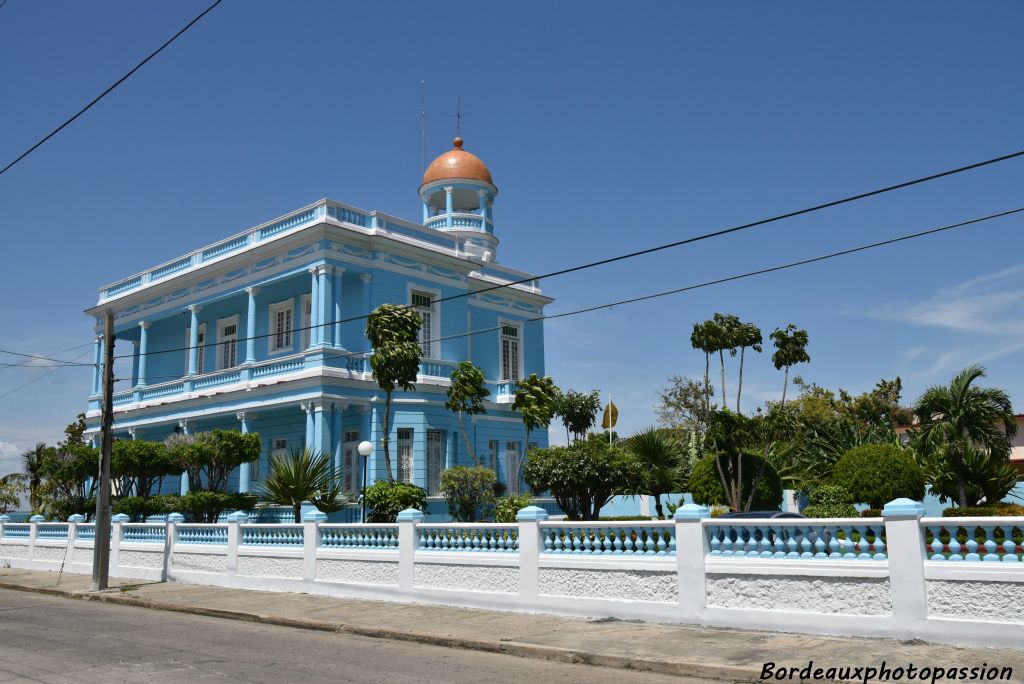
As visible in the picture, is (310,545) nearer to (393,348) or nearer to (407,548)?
(407,548)

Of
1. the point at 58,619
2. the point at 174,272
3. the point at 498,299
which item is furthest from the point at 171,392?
the point at 58,619

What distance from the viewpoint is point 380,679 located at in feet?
28.3

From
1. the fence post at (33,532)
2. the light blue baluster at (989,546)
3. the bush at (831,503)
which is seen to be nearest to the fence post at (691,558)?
the light blue baluster at (989,546)

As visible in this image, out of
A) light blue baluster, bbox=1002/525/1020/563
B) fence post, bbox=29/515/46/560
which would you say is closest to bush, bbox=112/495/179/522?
fence post, bbox=29/515/46/560

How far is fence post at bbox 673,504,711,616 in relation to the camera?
11648 millimetres

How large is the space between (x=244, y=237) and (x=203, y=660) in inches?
856

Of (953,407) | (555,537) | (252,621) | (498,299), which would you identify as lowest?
(252,621)

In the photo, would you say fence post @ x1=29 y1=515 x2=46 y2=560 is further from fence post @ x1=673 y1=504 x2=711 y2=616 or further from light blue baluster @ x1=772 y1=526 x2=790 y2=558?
light blue baluster @ x1=772 y1=526 x2=790 y2=558

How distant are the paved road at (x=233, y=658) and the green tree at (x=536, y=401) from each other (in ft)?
51.4

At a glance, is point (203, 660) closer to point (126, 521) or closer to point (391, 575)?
point (391, 575)

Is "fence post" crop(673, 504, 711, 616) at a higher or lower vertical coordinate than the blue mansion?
lower

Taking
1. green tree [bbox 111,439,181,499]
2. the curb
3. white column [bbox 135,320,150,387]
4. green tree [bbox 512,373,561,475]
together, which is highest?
white column [bbox 135,320,150,387]

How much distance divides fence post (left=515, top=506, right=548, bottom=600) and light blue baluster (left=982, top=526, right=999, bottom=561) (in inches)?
238

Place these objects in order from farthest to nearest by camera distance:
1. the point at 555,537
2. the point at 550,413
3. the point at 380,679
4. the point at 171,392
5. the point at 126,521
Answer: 1. the point at 171,392
2. the point at 550,413
3. the point at 126,521
4. the point at 555,537
5. the point at 380,679
